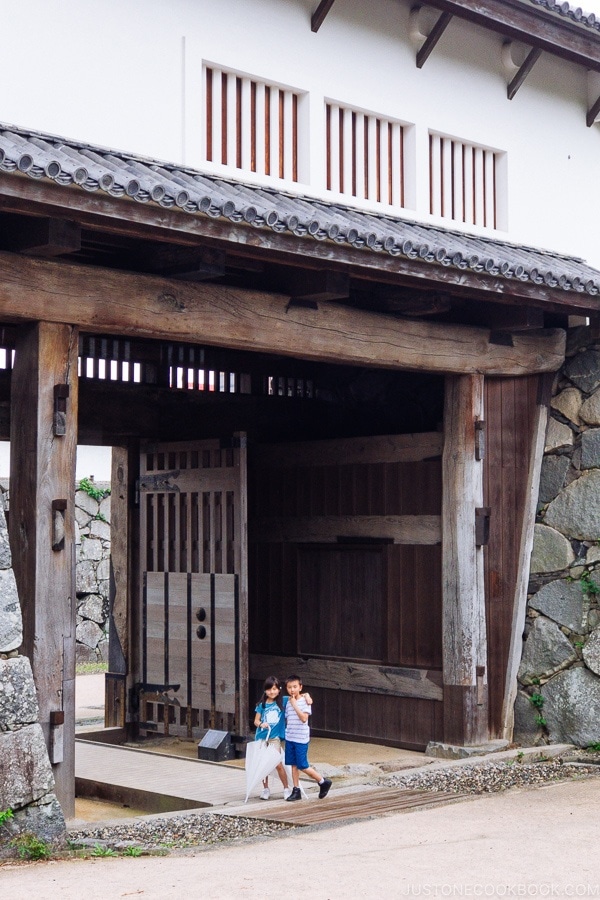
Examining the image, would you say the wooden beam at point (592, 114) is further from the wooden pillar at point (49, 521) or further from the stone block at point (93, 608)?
the stone block at point (93, 608)

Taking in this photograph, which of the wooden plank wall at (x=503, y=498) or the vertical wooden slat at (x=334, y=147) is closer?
the vertical wooden slat at (x=334, y=147)

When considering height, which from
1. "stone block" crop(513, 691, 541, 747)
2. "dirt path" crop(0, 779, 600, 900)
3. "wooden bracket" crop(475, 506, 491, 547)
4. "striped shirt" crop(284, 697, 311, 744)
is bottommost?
"dirt path" crop(0, 779, 600, 900)

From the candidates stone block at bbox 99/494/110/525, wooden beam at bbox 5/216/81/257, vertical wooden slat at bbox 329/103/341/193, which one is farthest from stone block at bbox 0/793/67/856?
stone block at bbox 99/494/110/525

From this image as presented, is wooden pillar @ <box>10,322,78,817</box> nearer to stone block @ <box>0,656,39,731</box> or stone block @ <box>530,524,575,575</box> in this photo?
stone block @ <box>0,656,39,731</box>

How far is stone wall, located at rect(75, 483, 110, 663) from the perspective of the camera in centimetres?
1866

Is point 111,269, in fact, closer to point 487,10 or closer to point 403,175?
point 403,175

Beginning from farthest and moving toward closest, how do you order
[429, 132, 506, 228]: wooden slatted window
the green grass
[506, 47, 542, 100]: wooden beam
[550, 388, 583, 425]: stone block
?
the green grass → [506, 47, 542, 100]: wooden beam → [429, 132, 506, 228]: wooden slatted window → [550, 388, 583, 425]: stone block

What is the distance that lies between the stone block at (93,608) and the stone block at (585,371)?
10861mm

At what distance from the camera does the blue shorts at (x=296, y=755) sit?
7684mm

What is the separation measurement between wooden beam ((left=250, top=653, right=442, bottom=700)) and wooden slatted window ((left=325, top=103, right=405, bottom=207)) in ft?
13.6

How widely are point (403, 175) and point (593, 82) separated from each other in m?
3.17

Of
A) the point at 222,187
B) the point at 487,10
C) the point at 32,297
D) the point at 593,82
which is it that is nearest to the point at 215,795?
the point at 32,297

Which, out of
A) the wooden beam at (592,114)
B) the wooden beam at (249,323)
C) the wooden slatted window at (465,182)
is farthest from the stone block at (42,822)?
the wooden beam at (592,114)

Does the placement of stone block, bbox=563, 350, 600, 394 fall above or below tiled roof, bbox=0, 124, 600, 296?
below
